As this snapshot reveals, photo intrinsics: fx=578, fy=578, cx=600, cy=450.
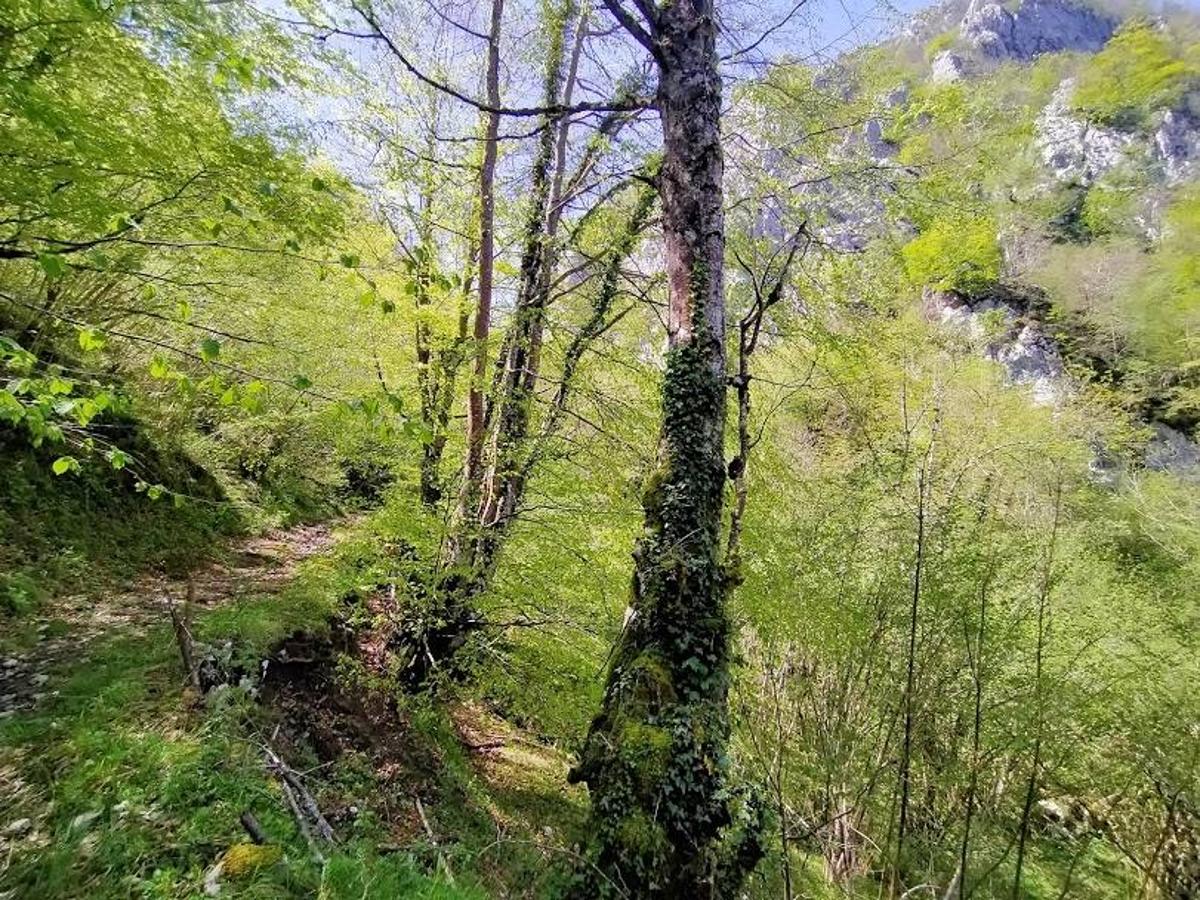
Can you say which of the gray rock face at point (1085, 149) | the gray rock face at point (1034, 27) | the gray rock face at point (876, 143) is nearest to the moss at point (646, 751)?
the gray rock face at point (876, 143)

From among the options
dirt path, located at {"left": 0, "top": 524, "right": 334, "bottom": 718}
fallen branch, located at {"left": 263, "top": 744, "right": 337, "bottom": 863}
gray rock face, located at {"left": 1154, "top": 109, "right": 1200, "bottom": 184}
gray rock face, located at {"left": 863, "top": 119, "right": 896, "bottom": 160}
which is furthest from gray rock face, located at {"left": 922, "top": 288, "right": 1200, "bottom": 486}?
gray rock face, located at {"left": 1154, "top": 109, "right": 1200, "bottom": 184}

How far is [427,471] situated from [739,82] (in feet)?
12.3

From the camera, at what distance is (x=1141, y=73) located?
2438cm

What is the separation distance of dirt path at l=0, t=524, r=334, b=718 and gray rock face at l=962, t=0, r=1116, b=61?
5616 cm

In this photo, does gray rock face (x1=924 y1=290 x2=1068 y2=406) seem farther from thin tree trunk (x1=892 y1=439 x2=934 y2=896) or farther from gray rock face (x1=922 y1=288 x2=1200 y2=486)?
thin tree trunk (x1=892 y1=439 x2=934 y2=896)

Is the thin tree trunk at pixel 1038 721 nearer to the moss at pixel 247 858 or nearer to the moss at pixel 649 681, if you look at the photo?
the moss at pixel 649 681

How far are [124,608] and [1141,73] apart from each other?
37.4m

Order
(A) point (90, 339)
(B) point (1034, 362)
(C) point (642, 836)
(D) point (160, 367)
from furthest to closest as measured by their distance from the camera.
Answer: (B) point (1034, 362)
(C) point (642, 836)
(D) point (160, 367)
(A) point (90, 339)

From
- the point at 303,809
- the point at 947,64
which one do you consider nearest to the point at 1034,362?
the point at 303,809

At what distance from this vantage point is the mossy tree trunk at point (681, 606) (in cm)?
203

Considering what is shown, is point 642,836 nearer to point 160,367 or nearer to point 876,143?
point 160,367

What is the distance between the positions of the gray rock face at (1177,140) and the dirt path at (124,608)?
38.5 meters

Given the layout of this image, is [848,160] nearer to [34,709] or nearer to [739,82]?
[739,82]

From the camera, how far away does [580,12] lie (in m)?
4.91
